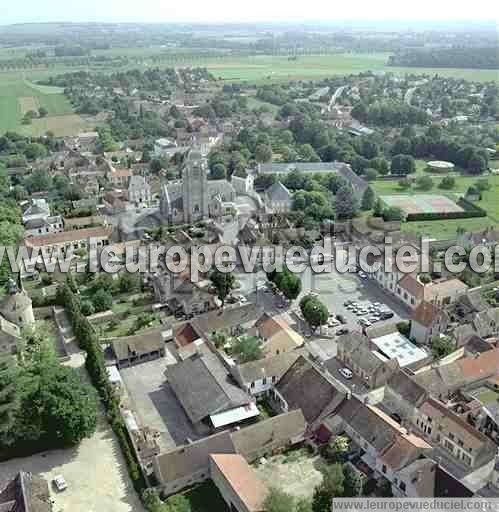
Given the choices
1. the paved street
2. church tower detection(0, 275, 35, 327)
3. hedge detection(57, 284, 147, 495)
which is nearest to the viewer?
hedge detection(57, 284, 147, 495)

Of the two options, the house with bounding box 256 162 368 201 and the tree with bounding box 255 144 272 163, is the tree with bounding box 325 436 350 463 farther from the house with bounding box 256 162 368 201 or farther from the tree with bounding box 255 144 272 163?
the tree with bounding box 255 144 272 163

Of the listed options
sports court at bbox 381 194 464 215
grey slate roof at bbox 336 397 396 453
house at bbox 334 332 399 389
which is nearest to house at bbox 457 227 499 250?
sports court at bbox 381 194 464 215

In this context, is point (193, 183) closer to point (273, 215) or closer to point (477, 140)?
point (273, 215)

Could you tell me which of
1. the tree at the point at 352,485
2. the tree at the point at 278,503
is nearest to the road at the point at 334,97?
the tree at the point at 352,485

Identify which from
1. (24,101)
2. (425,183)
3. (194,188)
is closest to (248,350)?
(194,188)

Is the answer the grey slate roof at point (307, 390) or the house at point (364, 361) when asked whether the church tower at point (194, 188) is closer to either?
the house at point (364, 361)

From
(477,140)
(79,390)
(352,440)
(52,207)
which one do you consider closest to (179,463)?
(79,390)
